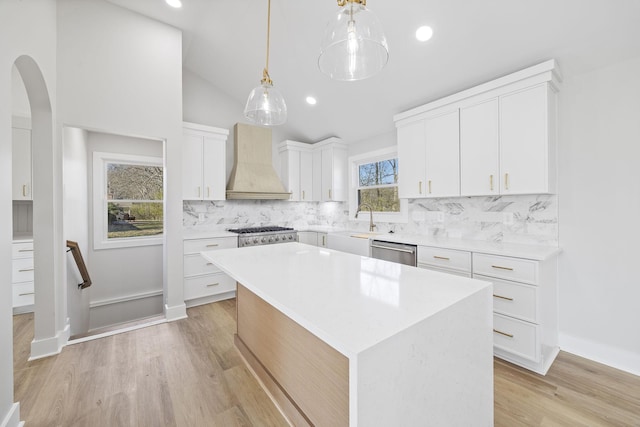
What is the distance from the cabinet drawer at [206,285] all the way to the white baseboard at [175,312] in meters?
0.22

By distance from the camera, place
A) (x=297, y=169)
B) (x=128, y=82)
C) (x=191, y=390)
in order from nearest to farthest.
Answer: (x=191, y=390) < (x=128, y=82) < (x=297, y=169)

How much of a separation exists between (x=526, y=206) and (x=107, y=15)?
4629 millimetres

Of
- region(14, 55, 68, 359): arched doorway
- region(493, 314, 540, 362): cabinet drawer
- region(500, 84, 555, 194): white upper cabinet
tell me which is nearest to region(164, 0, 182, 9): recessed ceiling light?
region(14, 55, 68, 359): arched doorway

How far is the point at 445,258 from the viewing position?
2.59 meters

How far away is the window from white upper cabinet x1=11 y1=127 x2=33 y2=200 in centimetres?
67

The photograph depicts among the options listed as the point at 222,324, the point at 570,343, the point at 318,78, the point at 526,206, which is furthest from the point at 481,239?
the point at 222,324

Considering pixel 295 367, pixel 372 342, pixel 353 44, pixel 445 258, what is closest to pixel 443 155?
pixel 445 258

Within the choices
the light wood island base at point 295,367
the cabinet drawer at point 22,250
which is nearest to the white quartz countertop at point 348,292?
the light wood island base at point 295,367

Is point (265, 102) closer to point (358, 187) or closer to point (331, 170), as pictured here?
point (331, 170)

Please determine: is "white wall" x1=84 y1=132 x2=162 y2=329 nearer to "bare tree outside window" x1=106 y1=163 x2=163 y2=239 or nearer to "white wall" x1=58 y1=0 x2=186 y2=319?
"bare tree outside window" x1=106 y1=163 x2=163 y2=239

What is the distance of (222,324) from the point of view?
2.94 meters

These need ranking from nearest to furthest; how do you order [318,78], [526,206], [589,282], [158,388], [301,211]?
[158,388], [589,282], [526,206], [318,78], [301,211]

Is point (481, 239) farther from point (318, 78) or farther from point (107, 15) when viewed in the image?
point (107, 15)

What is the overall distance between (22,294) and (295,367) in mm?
3813
